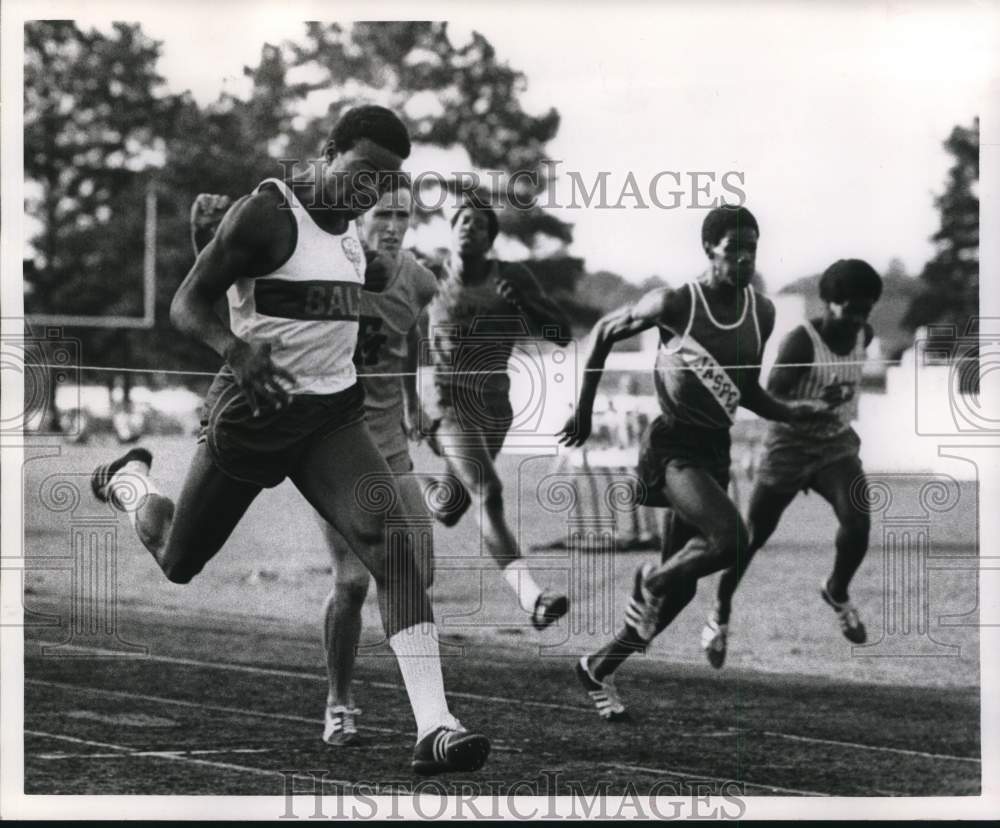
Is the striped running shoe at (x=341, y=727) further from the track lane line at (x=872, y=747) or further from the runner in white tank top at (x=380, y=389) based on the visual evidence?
the track lane line at (x=872, y=747)

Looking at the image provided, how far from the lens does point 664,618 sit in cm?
670

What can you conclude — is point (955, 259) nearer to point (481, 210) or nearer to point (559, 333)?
point (559, 333)

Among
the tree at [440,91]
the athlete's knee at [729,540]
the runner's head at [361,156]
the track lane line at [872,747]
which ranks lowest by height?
the track lane line at [872,747]

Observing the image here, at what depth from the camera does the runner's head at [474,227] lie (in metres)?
6.63

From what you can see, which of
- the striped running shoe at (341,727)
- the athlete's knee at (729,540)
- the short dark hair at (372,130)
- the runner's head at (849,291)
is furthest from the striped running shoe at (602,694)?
the short dark hair at (372,130)

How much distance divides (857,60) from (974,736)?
2695mm

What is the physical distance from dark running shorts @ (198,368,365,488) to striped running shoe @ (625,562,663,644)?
1.45 metres

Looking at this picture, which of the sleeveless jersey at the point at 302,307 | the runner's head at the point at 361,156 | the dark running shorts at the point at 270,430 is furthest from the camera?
the runner's head at the point at 361,156

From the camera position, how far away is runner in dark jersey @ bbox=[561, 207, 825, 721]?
6656 mm

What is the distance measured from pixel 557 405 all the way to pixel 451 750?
1687 millimetres

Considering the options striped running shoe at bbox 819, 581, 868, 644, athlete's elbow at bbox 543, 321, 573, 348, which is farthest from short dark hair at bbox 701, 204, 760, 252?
striped running shoe at bbox 819, 581, 868, 644

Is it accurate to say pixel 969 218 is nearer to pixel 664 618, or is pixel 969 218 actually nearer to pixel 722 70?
pixel 722 70

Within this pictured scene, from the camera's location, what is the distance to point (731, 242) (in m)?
6.62

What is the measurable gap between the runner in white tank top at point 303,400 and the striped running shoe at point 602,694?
1018 mm
